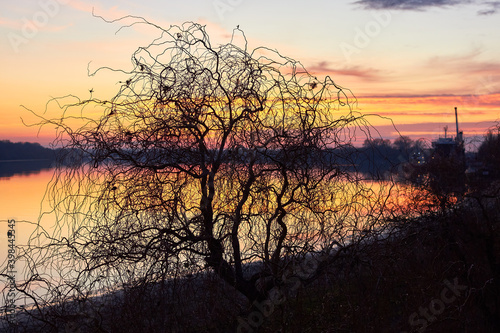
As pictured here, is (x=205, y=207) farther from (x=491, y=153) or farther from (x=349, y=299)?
(x=491, y=153)

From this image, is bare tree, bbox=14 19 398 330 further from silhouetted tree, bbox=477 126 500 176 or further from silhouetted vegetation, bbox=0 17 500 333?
silhouetted tree, bbox=477 126 500 176

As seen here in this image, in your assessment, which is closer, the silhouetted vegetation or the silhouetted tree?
the silhouetted vegetation

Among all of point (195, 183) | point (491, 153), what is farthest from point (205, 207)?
point (491, 153)

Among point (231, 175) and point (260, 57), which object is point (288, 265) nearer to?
point (231, 175)

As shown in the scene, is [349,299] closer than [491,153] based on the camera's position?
Yes

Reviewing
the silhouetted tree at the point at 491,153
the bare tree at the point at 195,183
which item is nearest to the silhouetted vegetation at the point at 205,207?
the bare tree at the point at 195,183

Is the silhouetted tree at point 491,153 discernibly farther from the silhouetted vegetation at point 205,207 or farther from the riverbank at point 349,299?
the silhouetted vegetation at point 205,207

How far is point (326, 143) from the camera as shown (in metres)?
5.95

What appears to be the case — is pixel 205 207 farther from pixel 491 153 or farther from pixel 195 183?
pixel 491 153

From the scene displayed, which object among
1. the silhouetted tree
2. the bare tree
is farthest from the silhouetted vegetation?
the silhouetted tree

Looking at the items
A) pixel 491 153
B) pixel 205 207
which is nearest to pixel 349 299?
pixel 205 207

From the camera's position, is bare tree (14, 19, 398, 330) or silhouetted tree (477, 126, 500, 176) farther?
silhouetted tree (477, 126, 500, 176)

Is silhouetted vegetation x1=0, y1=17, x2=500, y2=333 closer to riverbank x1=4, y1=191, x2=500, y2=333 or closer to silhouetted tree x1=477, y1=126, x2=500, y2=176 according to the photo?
riverbank x1=4, y1=191, x2=500, y2=333

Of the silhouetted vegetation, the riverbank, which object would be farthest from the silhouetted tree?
the silhouetted vegetation
